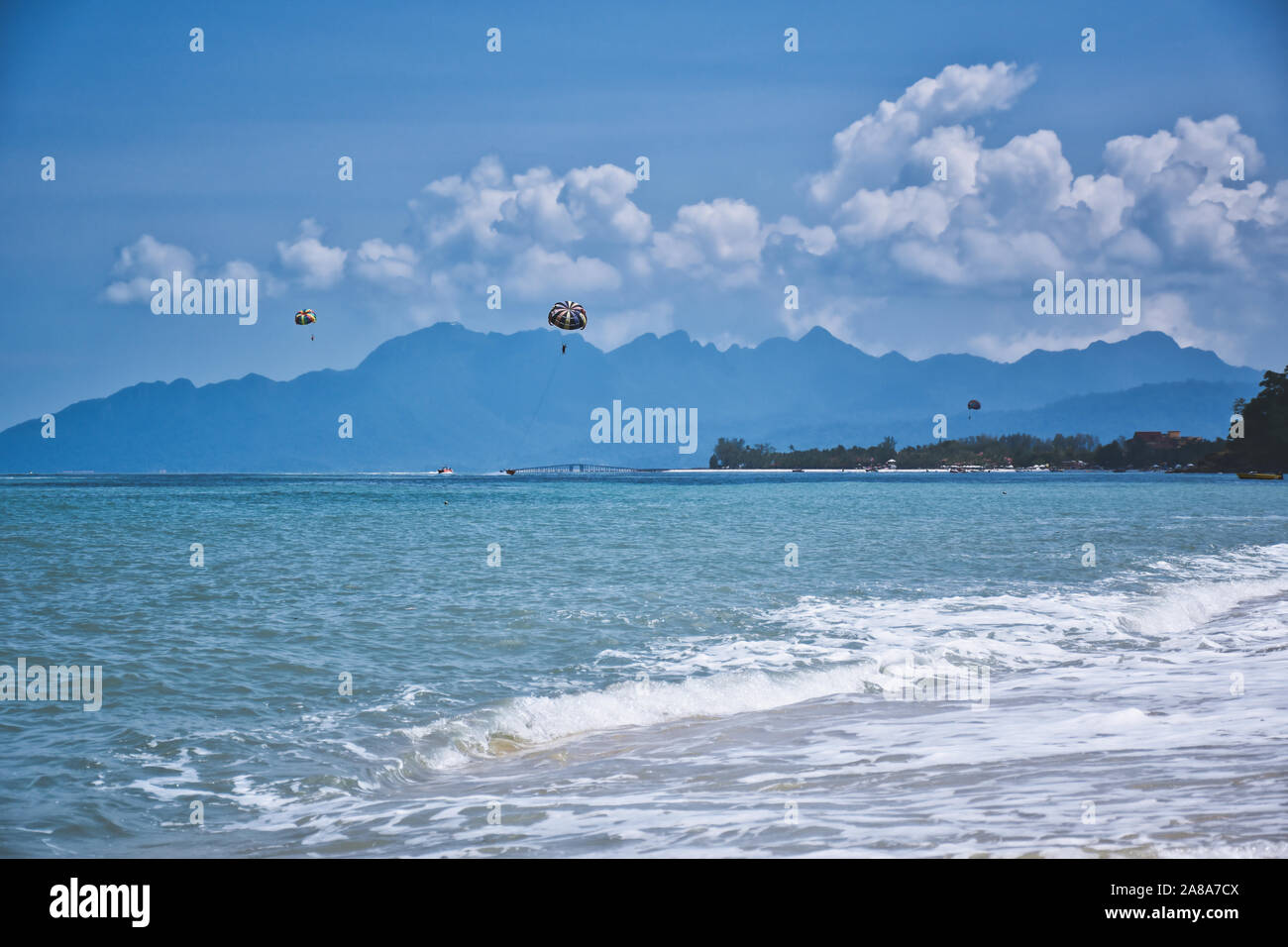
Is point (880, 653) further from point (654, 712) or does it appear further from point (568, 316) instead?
point (568, 316)

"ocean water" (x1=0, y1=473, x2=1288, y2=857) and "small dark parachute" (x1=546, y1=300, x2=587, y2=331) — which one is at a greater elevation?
"small dark parachute" (x1=546, y1=300, x2=587, y2=331)

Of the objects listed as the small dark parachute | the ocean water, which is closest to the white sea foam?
the ocean water

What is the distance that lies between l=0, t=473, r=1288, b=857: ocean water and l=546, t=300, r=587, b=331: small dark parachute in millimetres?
38938

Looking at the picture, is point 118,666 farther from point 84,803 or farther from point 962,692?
point 962,692

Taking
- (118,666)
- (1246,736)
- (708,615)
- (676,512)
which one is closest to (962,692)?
(1246,736)

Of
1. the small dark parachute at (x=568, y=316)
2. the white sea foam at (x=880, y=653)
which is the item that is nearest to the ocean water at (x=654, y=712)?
the white sea foam at (x=880, y=653)

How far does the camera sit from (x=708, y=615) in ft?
71.9

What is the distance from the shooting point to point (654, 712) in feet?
44.0

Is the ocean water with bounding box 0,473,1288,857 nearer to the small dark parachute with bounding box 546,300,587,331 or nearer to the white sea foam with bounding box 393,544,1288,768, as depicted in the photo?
the white sea foam with bounding box 393,544,1288,768

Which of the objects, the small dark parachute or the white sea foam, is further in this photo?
the small dark parachute

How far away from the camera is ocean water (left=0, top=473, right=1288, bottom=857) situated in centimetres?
786

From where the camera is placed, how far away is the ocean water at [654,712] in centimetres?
786

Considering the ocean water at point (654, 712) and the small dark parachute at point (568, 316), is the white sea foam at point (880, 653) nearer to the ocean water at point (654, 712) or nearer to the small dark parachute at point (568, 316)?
the ocean water at point (654, 712)
